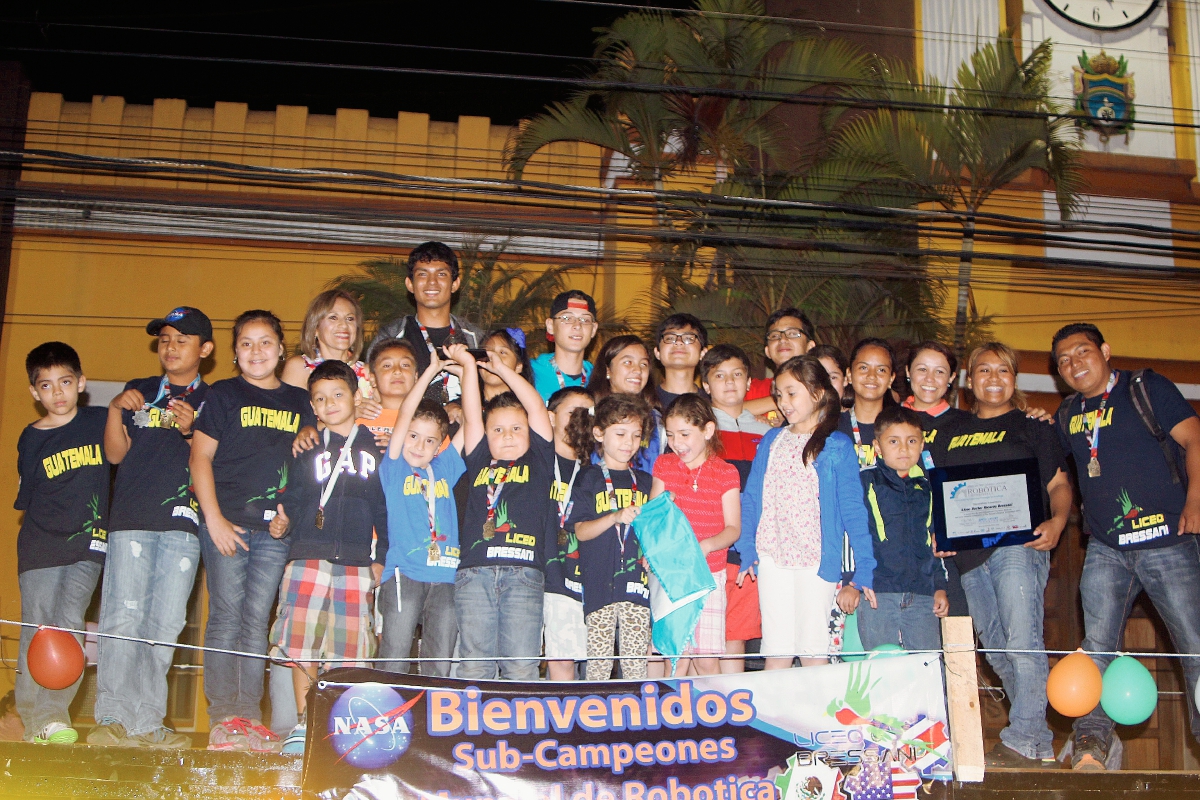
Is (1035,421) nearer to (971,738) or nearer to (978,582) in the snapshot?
(978,582)

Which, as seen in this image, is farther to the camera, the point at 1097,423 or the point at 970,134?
the point at 970,134

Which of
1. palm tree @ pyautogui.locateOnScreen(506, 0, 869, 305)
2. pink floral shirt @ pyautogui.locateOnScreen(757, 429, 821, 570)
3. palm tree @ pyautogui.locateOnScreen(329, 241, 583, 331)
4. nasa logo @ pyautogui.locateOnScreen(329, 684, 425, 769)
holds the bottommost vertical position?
nasa logo @ pyautogui.locateOnScreen(329, 684, 425, 769)

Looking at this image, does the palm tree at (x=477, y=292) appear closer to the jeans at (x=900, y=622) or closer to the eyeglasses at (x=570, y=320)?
the eyeglasses at (x=570, y=320)

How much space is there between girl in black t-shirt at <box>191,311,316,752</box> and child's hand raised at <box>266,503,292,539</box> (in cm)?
5

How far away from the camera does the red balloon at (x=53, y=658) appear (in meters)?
4.55

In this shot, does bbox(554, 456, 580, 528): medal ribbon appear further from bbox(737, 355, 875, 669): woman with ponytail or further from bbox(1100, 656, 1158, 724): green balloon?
bbox(1100, 656, 1158, 724): green balloon

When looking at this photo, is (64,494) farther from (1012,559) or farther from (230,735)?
(1012,559)

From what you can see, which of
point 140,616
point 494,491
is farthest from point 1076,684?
point 140,616

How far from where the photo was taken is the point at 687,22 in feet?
36.3

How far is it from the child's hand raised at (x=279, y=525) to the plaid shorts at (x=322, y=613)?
0.54 feet

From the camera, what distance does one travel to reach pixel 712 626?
4992mm

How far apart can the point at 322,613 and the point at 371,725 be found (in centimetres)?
103

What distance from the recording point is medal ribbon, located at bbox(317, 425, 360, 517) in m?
4.96

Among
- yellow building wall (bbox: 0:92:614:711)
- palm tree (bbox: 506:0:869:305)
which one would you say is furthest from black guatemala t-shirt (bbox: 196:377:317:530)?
yellow building wall (bbox: 0:92:614:711)
